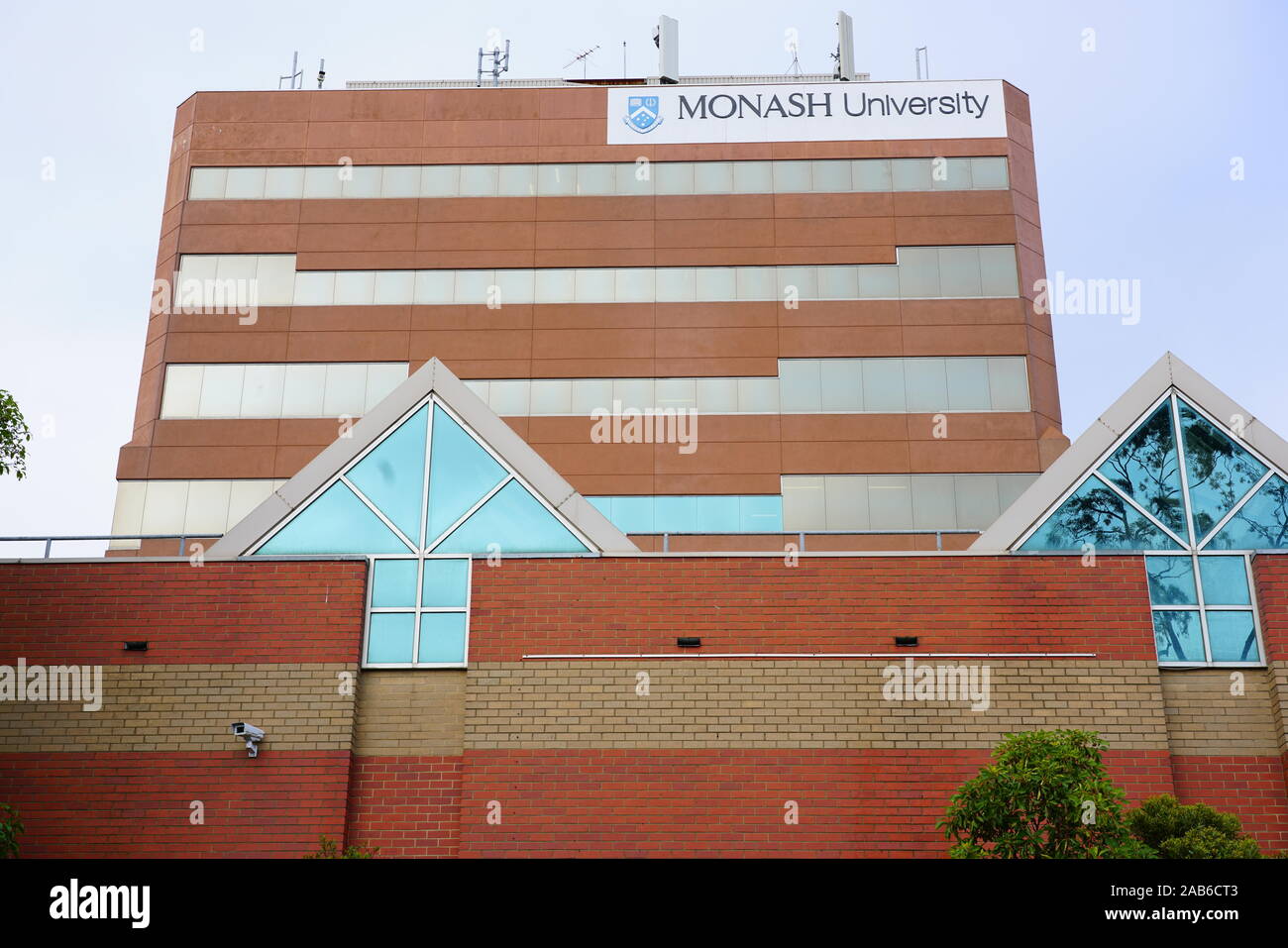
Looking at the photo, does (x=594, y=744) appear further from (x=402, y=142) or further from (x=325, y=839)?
(x=402, y=142)

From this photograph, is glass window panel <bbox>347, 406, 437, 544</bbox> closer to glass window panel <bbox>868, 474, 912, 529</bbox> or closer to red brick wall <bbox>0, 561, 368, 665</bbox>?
red brick wall <bbox>0, 561, 368, 665</bbox>

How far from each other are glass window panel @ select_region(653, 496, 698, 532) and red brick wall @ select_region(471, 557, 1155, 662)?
20.4 metres

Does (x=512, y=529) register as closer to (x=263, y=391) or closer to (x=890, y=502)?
(x=890, y=502)

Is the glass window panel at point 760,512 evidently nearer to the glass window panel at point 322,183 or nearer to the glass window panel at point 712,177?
the glass window panel at point 712,177

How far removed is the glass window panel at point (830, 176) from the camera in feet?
143

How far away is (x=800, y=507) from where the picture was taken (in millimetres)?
39906

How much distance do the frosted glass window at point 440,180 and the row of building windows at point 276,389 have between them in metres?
6.28

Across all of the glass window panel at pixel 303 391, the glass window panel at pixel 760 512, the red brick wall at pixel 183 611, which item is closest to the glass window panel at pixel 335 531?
the red brick wall at pixel 183 611

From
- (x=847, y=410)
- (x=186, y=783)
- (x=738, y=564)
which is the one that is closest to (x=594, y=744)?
(x=738, y=564)

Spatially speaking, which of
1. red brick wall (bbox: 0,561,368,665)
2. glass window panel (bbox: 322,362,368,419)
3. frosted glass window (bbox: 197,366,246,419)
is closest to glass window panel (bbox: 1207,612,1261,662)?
red brick wall (bbox: 0,561,368,665)

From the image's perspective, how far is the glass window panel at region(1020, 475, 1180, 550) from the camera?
762 inches

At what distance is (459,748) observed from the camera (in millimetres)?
18422
